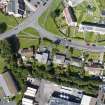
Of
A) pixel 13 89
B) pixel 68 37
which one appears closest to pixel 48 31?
pixel 68 37

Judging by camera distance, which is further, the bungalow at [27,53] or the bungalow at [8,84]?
the bungalow at [27,53]

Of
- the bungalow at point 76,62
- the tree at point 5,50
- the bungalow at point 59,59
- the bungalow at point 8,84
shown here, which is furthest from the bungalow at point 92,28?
the bungalow at point 8,84

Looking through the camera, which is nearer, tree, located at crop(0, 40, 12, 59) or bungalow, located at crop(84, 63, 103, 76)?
tree, located at crop(0, 40, 12, 59)

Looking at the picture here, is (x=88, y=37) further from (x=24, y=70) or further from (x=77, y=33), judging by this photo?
(x=24, y=70)

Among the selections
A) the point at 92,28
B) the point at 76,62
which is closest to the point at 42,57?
the point at 76,62

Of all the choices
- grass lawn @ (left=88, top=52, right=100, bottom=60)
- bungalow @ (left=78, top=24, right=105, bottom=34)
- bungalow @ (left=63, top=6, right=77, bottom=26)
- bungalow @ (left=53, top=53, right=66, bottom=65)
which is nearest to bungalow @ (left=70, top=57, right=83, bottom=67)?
bungalow @ (left=53, top=53, right=66, bottom=65)

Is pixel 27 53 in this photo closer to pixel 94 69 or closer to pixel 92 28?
pixel 94 69

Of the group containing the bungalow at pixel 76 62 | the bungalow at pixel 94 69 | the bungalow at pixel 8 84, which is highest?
the bungalow at pixel 76 62

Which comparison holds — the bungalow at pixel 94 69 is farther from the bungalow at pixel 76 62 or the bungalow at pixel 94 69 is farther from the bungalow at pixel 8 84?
the bungalow at pixel 8 84

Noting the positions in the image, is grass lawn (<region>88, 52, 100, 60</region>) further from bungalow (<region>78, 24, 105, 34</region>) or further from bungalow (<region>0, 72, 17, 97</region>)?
bungalow (<region>0, 72, 17, 97</region>)
